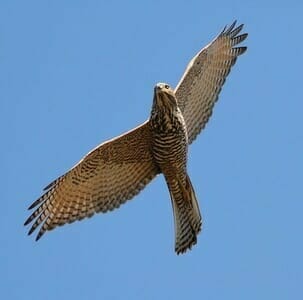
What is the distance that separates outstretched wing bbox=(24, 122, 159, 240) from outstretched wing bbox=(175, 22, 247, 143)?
3.08 feet

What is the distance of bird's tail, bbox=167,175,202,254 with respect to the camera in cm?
1872

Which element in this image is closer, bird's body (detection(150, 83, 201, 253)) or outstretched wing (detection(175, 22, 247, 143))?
bird's body (detection(150, 83, 201, 253))

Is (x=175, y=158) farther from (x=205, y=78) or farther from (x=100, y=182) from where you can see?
(x=205, y=78)

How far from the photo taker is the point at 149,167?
1903 cm

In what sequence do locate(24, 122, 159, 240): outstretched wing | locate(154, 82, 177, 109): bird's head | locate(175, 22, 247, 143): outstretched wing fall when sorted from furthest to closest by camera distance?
locate(175, 22, 247, 143): outstretched wing, locate(24, 122, 159, 240): outstretched wing, locate(154, 82, 177, 109): bird's head

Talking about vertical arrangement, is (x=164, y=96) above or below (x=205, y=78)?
below

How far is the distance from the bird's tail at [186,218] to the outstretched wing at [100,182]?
56 centimetres

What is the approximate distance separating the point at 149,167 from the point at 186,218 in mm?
985

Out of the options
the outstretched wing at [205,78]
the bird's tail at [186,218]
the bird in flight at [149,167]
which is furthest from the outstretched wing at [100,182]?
the outstretched wing at [205,78]

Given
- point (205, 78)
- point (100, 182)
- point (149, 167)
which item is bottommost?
point (100, 182)

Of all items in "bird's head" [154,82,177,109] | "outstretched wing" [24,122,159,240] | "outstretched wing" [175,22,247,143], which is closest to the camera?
"bird's head" [154,82,177,109]

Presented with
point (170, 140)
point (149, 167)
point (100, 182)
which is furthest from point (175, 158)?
point (100, 182)

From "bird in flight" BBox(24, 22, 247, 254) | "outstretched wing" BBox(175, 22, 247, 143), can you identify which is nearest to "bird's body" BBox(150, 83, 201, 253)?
"bird in flight" BBox(24, 22, 247, 254)

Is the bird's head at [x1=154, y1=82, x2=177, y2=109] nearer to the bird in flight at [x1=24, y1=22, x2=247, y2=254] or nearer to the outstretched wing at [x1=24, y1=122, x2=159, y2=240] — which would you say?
the bird in flight at [x1=24, y1=22, x2=247, y2=254]
